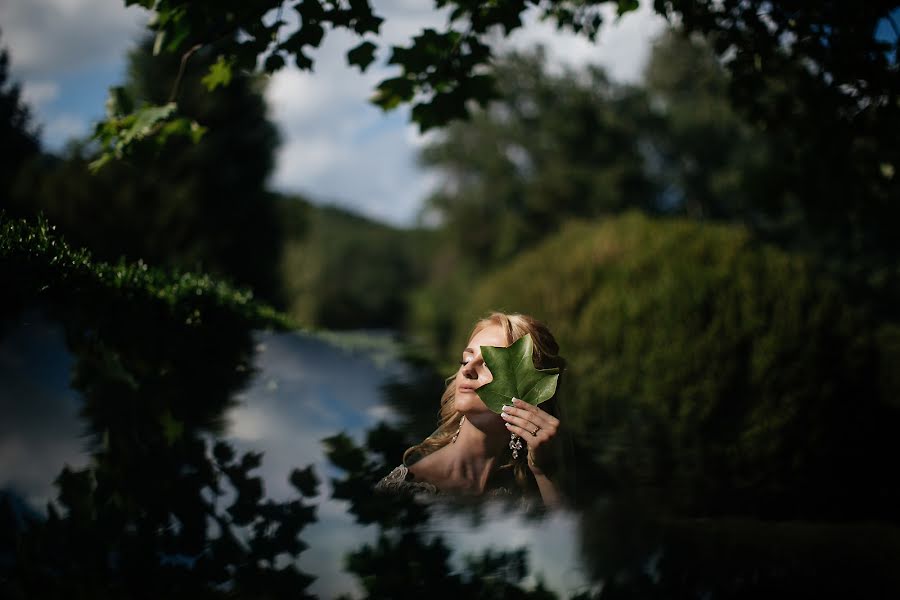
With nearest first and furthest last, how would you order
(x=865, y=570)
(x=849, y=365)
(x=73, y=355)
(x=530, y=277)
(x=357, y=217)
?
(x=73, y=355)
(x=865, y=570)
(x=849, y=365)
(x=530, y=277)
(x=357, y=217)

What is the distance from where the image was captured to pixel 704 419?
5.68m

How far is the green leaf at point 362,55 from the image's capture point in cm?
307

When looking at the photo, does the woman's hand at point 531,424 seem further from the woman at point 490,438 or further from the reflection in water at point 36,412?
the reflection in water at point 36,412

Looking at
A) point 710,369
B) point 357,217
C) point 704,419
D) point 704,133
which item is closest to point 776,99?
point 710,369

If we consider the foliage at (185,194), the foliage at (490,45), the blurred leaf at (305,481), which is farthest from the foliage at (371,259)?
the blurred leaf at (305,481)

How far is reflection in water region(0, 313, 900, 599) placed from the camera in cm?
Result: 193

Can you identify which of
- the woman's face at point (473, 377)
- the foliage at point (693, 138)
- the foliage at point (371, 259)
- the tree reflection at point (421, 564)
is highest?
the foliage at point (371, 259)

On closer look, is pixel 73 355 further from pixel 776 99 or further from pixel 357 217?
pixel 357 217

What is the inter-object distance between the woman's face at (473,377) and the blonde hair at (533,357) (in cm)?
4

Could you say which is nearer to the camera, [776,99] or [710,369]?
[776,99]

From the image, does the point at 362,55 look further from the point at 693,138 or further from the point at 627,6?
the point at 693,138

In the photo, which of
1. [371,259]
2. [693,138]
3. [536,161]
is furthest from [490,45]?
[371,259]

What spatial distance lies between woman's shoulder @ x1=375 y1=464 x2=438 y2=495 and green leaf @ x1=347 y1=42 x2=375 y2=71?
80.0 inches

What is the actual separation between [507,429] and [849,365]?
222 inches
